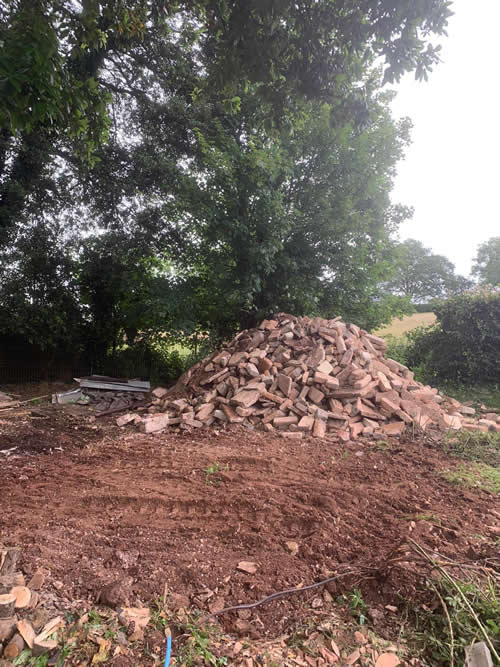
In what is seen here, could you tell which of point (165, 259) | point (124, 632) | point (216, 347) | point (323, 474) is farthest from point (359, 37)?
point (216, 347)

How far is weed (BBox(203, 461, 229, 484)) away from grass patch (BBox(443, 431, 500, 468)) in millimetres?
2948

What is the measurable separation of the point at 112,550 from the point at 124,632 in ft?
2.31

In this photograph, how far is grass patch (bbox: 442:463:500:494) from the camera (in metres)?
3.94

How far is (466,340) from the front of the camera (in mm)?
10117

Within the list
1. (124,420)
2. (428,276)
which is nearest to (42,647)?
(124,420)

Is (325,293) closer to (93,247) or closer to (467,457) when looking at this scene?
(467,457)

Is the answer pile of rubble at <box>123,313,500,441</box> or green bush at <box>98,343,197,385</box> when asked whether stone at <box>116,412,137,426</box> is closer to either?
pile of rubble at <box>123,313,500,441</box>

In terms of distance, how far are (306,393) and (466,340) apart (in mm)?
5754

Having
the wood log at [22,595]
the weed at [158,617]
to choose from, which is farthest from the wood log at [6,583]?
the weed at [158,617]

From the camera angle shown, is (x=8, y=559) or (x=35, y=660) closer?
(x=35, y=660)

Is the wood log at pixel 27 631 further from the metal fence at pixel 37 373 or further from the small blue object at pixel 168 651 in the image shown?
the metal fence at pixel 37 373

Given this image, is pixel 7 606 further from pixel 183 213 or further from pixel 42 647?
pixel 183 213

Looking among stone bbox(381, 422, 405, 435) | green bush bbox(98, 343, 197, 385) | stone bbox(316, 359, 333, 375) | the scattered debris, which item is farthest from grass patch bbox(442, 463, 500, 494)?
green bush bbox(98, 343, 197, 385)

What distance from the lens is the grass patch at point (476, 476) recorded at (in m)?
3.94
